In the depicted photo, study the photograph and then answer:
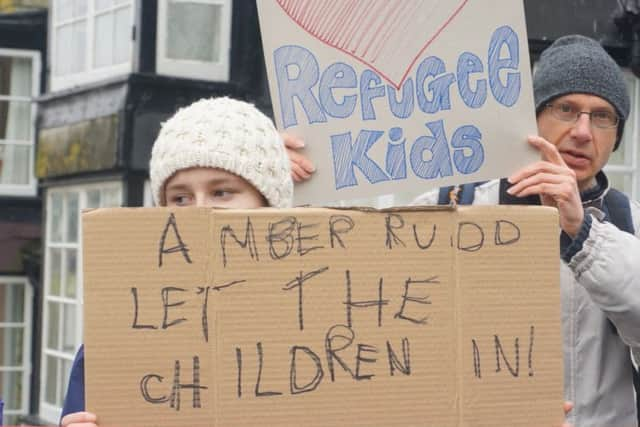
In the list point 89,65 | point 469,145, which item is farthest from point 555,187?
point 89,65

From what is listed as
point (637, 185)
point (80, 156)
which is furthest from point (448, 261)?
point (80, 156)

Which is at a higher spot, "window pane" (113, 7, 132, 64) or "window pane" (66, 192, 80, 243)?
"window pane" (113, 7, 132, 64)

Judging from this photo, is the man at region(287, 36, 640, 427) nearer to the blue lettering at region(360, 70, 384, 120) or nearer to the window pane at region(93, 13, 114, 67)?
the blue lettering at region(360, 70, 384, 120)

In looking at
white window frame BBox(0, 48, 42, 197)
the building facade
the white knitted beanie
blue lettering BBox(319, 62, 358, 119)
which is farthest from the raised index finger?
white window frame BBox(0, 48, 42, 197)

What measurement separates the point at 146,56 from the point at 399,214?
7.67 metres

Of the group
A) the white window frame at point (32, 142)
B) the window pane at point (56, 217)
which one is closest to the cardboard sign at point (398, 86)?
the window pane at point (56, 217)

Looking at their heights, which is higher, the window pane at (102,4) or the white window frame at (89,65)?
the window pane at (102,4)

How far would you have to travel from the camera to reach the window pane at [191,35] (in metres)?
10.1

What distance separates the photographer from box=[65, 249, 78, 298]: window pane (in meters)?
11.8

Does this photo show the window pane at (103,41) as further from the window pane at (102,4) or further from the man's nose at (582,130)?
the man's nose at (582,130)

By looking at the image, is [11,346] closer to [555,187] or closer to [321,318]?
[555,187]

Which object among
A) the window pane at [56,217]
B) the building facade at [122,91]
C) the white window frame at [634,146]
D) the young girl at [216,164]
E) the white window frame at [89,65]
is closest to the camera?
the young girl at [216,164]

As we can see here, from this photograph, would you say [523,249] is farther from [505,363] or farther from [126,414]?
[126,414]

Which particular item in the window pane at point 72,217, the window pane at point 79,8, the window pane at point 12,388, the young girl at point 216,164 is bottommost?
the window pane at point 12,388
